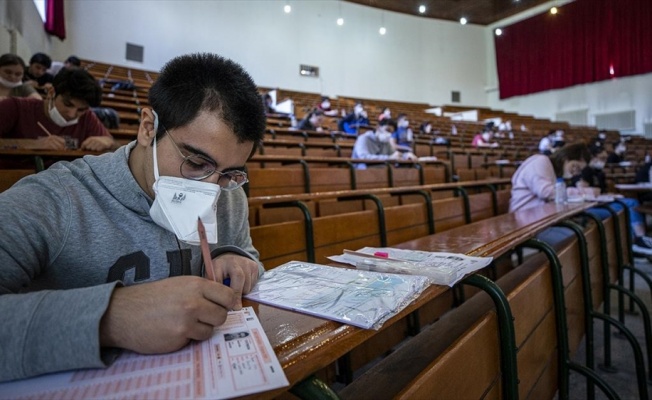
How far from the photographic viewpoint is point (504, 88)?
13562mm

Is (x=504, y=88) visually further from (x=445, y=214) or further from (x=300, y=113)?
(x=445, y=214)

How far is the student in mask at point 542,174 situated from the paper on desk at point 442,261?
6.20 feet

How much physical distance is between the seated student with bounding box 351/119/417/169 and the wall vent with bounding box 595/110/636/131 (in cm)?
1078

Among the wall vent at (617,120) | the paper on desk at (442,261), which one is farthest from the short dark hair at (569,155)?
the wall vent at (617,120)

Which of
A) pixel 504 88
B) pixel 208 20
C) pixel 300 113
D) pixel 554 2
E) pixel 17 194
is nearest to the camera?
pixel 17 194

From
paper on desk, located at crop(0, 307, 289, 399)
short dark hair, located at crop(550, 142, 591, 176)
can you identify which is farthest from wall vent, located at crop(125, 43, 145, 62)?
paper on desk, located at crop(0, 307, 289, 399)

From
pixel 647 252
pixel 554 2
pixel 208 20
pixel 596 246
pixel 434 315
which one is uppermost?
pixel 554 2

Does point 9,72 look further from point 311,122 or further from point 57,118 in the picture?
point 311,122

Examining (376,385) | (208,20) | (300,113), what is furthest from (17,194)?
(208,20)

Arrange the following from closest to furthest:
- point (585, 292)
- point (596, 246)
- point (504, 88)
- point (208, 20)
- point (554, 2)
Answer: point (585, 292) → point (596, 246) → point (208, 20) → point (554, 2) → point (504, 88)

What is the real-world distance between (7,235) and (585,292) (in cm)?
184

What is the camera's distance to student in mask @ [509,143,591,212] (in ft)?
8.15

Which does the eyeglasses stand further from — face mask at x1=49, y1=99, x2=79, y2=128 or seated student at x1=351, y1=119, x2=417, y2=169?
seated student at x1=351, y1=119, x2=417, y2=169

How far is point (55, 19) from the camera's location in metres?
6.78
